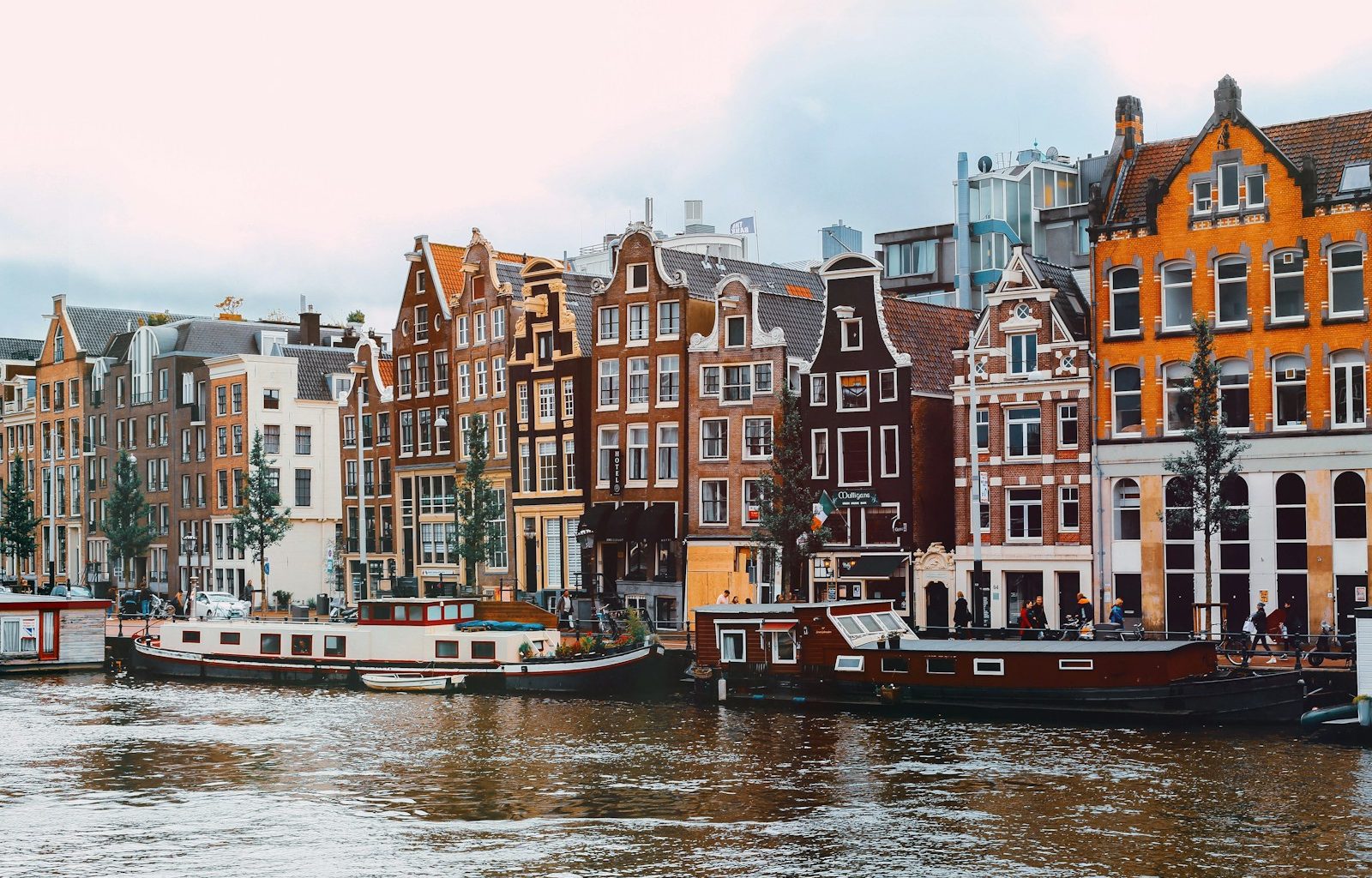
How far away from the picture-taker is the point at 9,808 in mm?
43594

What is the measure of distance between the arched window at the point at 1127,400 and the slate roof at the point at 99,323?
83.8m

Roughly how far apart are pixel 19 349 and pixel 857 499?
103m

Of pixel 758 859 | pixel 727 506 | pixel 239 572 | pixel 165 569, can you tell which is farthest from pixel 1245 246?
pixel 165 569

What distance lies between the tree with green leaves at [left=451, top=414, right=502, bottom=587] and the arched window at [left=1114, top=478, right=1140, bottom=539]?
31482 millimetres

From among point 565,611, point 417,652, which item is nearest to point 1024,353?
point 565,611

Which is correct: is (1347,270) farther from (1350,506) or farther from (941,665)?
(941,665)

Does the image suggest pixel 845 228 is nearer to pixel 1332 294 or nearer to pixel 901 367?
pixel 901 367

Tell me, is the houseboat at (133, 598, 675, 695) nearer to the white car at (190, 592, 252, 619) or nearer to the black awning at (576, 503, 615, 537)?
the black awning at (576, 503, 615, 537)

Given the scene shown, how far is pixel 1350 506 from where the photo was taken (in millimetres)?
64375

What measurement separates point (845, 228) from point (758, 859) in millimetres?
86743

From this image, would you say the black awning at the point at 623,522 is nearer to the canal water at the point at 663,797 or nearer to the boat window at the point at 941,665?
the canal water at the point at 663,797

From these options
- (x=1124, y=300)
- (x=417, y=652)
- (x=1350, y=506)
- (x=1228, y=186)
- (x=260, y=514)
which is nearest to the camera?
(x=1350, y=506)

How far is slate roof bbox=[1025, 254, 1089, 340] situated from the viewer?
70.4 metres

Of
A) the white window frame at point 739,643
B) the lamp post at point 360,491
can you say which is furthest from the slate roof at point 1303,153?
the lamp post at point 360,491
